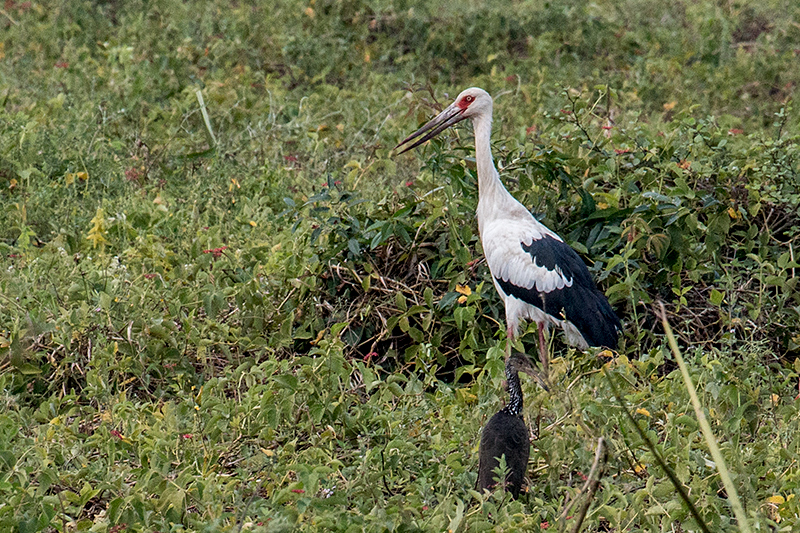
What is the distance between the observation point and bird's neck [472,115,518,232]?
4.73 meters

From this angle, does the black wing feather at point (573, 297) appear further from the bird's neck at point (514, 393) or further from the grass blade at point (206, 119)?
the grass blade at point (206, 119)

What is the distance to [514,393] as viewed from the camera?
3539 mm

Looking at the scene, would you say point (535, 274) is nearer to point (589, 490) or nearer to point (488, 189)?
point (488, 189)

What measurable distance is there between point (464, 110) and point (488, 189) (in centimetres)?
46

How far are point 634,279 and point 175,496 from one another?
7.56 ft

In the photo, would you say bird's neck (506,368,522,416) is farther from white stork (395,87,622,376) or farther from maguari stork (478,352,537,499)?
white stork (395,87,622,376)

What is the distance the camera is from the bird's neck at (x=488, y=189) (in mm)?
4730

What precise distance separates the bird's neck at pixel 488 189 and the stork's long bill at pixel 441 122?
21 centimetres

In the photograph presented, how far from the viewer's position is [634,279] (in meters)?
4.45

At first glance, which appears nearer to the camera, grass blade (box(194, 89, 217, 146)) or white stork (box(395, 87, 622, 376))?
white stork (box(395, 87, 622, 376))

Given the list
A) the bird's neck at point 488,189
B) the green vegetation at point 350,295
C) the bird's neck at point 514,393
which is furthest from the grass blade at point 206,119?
the bird's neck at point 514,393

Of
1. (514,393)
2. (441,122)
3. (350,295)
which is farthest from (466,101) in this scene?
(514,393)

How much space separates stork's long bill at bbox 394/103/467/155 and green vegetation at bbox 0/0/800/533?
0.63 feet

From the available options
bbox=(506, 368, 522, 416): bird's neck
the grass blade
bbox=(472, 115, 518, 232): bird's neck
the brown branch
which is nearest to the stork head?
bbox=(472, 115, 518, 232): bird's neck
